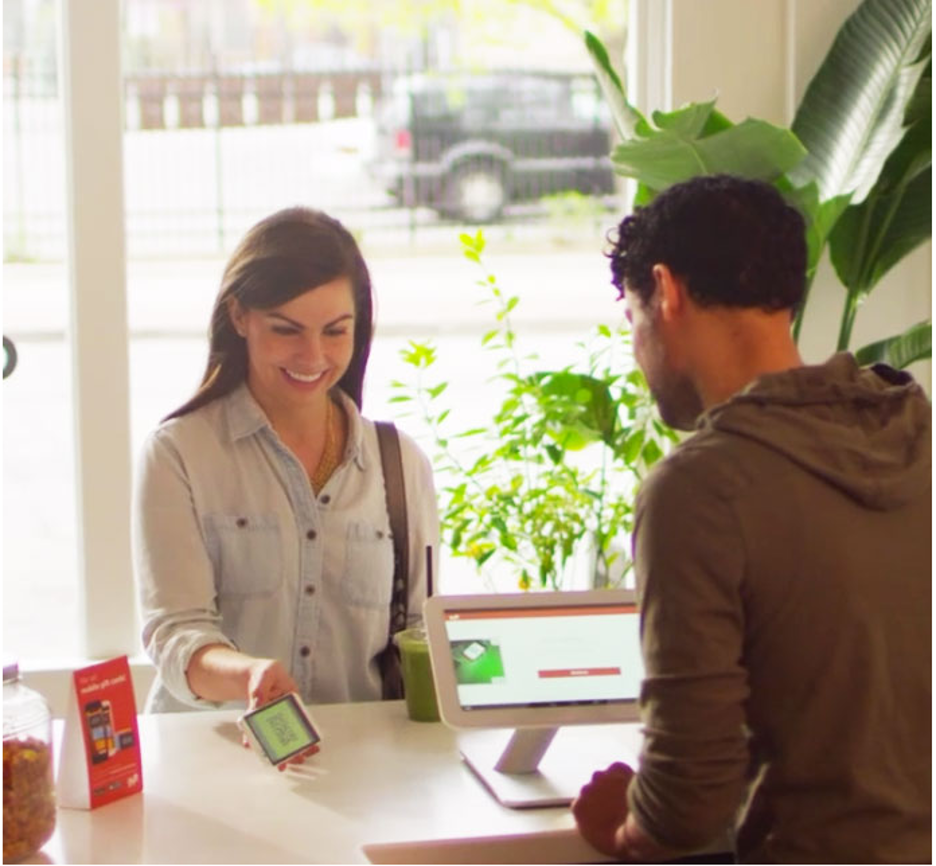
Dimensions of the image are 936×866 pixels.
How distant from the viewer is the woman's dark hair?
8.38 feet

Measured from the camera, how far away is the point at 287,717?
2104 millimetres

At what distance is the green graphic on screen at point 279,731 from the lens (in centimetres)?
206

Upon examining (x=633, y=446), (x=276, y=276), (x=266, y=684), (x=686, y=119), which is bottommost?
(x=266, y=684)

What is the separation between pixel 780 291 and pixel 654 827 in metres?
0.60

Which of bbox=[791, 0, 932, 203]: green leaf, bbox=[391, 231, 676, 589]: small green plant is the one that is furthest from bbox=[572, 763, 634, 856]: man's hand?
bbox=[791, 0, 932, 203]: green leaf

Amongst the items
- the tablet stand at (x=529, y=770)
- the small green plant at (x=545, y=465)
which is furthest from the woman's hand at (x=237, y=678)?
the small green plant at (x=545, y=465)

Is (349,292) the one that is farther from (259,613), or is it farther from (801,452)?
(801,452)

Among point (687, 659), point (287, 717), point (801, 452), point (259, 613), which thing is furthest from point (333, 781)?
point (801, 452)

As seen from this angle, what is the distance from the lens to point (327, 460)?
8.61 feet

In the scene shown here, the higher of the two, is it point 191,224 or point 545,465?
point 191,224

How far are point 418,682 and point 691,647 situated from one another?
84 centimetres

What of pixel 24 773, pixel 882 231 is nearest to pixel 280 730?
pixel 24 773

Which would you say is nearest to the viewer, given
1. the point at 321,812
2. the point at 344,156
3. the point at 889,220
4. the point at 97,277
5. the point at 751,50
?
the point at 321,812

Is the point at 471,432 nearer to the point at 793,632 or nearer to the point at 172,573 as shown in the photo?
the point at 172,573
